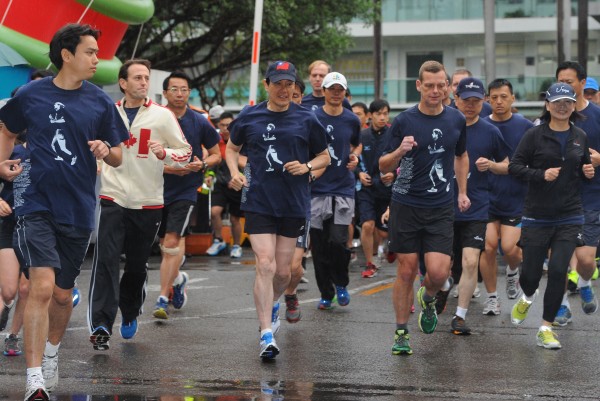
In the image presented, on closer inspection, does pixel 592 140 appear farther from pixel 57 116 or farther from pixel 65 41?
pixel 57 116

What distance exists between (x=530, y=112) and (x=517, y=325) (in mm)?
36569

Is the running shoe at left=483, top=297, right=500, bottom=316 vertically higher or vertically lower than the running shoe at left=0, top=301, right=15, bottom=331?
lower

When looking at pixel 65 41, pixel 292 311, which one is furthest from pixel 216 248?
pixel 65 41

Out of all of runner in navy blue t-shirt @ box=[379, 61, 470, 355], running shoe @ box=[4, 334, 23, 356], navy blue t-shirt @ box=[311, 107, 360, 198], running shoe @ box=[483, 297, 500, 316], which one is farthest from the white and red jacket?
running shoe @ box=[483, 297, 500, 316]

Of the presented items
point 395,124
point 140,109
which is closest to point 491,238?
point 395,124

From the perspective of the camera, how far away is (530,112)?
153ft

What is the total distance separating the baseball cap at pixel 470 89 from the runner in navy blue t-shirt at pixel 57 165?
14.3 ft

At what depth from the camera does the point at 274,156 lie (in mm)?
9117

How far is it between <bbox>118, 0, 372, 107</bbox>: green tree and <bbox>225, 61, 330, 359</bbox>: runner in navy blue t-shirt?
1804 centimetres

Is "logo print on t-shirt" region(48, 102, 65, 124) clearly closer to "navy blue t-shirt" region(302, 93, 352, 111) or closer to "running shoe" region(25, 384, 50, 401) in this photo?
"running shoe" region(25, 384, 50, 401)

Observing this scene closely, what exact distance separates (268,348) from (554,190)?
265 cm

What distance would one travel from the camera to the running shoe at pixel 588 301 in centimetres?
1134

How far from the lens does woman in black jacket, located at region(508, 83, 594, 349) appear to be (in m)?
9.51

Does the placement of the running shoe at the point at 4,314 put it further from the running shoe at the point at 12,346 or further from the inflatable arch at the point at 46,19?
the inflatable arch at the point at 46,19
